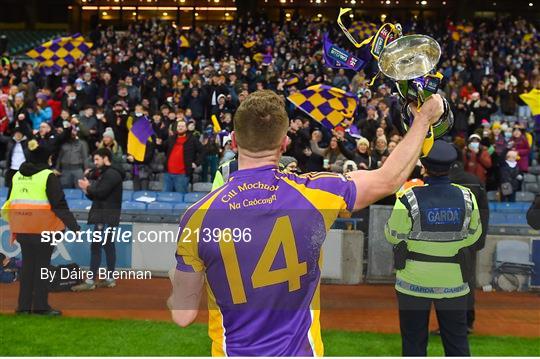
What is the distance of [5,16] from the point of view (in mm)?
36188

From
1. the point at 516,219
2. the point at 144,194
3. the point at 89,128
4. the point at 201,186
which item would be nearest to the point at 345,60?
the point at 516,219

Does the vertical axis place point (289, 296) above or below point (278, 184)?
below

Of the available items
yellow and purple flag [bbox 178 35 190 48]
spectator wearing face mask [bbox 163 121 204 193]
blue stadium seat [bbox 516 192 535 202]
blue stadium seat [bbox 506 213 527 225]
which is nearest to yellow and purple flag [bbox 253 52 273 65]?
yellow and purple flag [bbox 178 35 190 48]

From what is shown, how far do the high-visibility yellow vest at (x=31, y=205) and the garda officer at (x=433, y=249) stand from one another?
13.4ft

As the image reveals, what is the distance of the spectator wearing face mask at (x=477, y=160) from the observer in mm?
13617

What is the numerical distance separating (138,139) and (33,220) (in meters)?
5.68

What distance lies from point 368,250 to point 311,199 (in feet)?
24.7

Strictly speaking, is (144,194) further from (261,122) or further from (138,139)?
(261,122)

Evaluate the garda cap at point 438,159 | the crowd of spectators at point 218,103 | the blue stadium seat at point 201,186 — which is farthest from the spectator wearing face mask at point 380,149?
the garda cap at point 438,159

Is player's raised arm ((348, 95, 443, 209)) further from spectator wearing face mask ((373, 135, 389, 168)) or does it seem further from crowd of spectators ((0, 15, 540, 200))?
spectator wearing face mask ((373, 135, 389, 168))

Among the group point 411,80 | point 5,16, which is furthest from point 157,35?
point 411,80

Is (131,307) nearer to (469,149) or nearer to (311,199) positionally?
(311,199)

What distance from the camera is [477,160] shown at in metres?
13.8

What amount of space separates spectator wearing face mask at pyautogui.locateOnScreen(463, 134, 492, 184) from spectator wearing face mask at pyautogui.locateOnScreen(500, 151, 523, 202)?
13.6 inches
